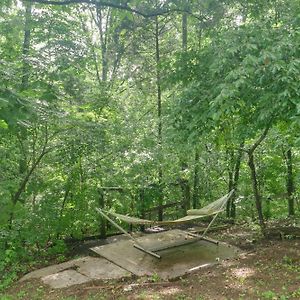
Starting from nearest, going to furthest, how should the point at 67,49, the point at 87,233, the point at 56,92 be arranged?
the point at 56,92, the point at 67,49, the point at 87,233

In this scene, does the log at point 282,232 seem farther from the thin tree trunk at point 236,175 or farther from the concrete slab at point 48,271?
the concrete slab at point 48,271

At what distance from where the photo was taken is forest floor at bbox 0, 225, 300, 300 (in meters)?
3.09

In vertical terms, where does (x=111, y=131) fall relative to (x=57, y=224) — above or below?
above

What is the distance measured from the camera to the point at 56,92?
4941 millimetres

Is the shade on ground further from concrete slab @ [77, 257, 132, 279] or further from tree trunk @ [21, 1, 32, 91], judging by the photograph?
tree trunk @ [21, 1, 32, 91]

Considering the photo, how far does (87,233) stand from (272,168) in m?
3.58

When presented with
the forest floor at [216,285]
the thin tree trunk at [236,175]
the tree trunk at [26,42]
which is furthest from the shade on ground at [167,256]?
the tree trunk at [26,42]

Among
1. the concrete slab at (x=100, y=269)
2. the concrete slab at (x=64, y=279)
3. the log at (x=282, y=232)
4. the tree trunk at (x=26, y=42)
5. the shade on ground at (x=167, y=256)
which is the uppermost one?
the tree trunk at (x=26, y=42)

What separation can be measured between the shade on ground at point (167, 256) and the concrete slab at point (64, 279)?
0.51 meters

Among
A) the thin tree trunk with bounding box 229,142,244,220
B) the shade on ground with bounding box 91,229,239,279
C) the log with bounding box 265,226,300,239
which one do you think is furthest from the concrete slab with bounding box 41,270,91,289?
the thin tree trunk with bounding box 229,142,244,220

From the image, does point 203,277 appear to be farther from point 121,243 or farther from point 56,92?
point 56,92

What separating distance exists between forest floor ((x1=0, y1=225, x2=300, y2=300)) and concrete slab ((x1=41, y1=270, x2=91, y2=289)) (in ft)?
0.33

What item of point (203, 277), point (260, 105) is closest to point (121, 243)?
point (203, 277)

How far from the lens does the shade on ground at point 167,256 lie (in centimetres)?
401
